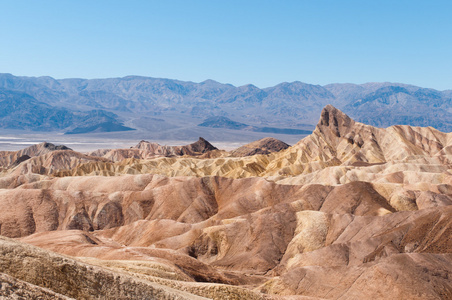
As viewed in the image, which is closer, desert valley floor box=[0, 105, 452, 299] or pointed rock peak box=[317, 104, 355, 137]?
desert valley floor box=[0, 105, 452, 299]

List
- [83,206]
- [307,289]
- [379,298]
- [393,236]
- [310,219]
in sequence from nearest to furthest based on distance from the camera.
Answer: [379,298]
[307,289]
[393,236]
[310,219]
[83,206]

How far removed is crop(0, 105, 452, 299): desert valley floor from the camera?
29.2 m

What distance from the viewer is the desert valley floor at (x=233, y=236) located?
95.7 feet

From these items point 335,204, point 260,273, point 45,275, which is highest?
point 45,275

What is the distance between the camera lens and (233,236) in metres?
66.4

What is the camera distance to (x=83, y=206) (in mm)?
82062

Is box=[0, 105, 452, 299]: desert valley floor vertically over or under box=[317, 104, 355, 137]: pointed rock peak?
under

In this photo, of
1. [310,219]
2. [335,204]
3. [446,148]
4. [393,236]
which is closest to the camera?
[393,236]

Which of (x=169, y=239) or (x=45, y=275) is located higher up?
(x=45, y=275)

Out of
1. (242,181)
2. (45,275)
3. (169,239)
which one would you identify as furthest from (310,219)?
(45,275)

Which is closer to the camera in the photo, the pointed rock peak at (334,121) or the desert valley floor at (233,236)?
the desert valley floor at (233,236)

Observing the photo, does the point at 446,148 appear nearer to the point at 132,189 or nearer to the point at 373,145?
the point at 373,145

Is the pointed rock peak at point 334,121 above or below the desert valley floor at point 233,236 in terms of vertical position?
above

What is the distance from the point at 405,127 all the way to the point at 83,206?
361ft
